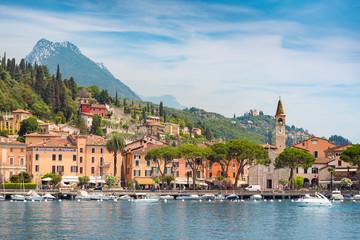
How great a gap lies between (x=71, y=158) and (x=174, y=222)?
4635cm

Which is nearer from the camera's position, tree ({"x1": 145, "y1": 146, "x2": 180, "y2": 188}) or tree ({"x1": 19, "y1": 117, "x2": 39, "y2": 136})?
tree ({"x1": 145, "y1": 146, "x2": 180, "y2": 188})

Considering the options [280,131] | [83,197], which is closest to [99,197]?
[83,197]

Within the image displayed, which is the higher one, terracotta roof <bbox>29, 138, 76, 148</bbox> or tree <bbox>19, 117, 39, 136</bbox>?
tree <bbox>19, 117, 39, 136</bbox>

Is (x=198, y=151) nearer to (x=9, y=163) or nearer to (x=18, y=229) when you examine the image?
(x=9, y=163)

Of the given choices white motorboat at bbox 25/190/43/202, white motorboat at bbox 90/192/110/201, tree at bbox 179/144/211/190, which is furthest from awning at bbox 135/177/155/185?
white motorboat at bbox 25/190/43/202

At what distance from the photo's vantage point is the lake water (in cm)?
5309

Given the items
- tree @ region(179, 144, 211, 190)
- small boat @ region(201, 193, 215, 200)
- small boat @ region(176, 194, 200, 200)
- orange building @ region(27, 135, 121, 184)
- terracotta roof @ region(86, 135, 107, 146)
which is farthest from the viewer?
terracotta roof @ region(86, 135, 107, 146)

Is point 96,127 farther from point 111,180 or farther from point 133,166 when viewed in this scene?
point 111,180

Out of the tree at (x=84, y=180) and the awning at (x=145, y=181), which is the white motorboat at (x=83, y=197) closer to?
the tree at (x=84, y=180)

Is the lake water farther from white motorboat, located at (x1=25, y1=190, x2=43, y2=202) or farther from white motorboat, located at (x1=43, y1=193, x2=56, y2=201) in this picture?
white motorboat, located at (x1=43, y1=193, x2=56, y2=201)

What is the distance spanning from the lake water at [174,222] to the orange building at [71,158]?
18.4 meters

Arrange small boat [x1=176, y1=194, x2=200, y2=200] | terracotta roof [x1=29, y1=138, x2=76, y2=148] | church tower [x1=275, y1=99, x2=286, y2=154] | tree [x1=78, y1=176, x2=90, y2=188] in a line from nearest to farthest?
1. small boat [x1=176, y1=194, x2=200, y2=200]
2. tree [x1=78, y1=176, x2=90, y2=188]
3. terracotta roof [x1=29, y1=138, x2=76, y2=148]
4. church tower [x1=275, y1=99, x2=286, y2=154]

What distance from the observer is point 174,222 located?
62344 mm

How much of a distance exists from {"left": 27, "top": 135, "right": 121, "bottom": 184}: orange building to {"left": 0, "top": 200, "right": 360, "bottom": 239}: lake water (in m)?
18.4
